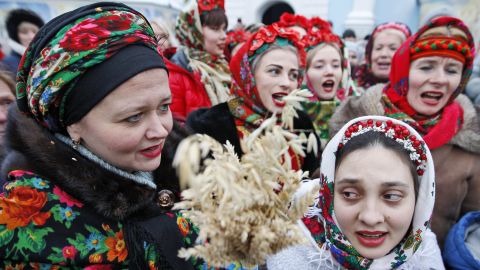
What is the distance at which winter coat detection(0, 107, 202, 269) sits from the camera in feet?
3.83

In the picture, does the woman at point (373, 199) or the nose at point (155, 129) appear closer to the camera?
the nose at point (155, 129)

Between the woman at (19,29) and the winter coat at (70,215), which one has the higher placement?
the woman at (19,29)

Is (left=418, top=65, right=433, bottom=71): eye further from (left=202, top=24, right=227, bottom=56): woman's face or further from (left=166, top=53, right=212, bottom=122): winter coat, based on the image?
(left=202, top=24, right=227, bottom=56): woman's face

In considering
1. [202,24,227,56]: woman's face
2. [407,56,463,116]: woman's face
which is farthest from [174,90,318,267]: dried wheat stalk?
[202,24,227,56]: woman's face

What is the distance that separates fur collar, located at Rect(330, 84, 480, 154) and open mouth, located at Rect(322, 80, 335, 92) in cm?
69

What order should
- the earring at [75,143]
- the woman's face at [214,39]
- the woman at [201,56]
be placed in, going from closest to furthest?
the earring at [75,143]
the woman at [201,56]
the woman's face at [214,39]

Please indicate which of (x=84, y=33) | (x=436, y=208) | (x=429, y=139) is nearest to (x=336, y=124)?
(x=429, y=139)

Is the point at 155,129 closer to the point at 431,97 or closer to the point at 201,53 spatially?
the point at 431,97

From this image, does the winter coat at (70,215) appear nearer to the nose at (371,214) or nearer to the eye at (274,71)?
the nose at (371,214)

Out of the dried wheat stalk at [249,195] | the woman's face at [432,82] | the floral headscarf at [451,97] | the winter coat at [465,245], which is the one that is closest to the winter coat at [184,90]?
the floral headscarf at [451,97]

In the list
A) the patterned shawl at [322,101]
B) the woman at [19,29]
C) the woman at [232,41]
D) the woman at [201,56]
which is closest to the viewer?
the patterned shawl at [322,101]

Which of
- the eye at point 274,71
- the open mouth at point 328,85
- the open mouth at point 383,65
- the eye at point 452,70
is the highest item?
the eye at point 452,70

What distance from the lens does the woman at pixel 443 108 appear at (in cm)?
215

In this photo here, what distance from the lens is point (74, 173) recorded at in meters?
1.23
